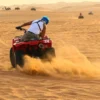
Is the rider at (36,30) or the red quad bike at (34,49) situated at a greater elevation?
the rider at (36,30)

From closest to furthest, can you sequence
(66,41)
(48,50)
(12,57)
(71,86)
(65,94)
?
(65,94)
(71,86)
(48,50)
(12,57)
(66,41)

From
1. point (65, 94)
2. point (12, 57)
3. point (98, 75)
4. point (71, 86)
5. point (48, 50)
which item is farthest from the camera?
point (12, 57)

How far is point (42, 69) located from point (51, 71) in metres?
0.20

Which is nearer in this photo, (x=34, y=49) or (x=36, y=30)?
(x=34, y=49)

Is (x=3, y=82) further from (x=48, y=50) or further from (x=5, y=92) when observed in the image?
(x=48, y=50)

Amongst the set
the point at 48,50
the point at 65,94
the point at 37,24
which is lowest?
Result: the point at 65,94

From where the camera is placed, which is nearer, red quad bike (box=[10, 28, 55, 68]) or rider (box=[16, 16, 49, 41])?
red quad bike (box=[10, 28, 55, 68])

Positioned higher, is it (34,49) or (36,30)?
(36,30)

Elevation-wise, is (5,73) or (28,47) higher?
(28,47)

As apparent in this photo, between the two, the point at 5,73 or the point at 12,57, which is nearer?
the point at 5,73

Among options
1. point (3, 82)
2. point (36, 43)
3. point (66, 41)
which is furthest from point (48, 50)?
point (66, 41)

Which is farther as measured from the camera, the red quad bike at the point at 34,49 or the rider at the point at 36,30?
the rider at the point at 36,30

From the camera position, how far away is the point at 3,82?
7328 mm

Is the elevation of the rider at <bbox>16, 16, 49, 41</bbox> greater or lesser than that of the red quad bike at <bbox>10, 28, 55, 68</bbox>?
greater
